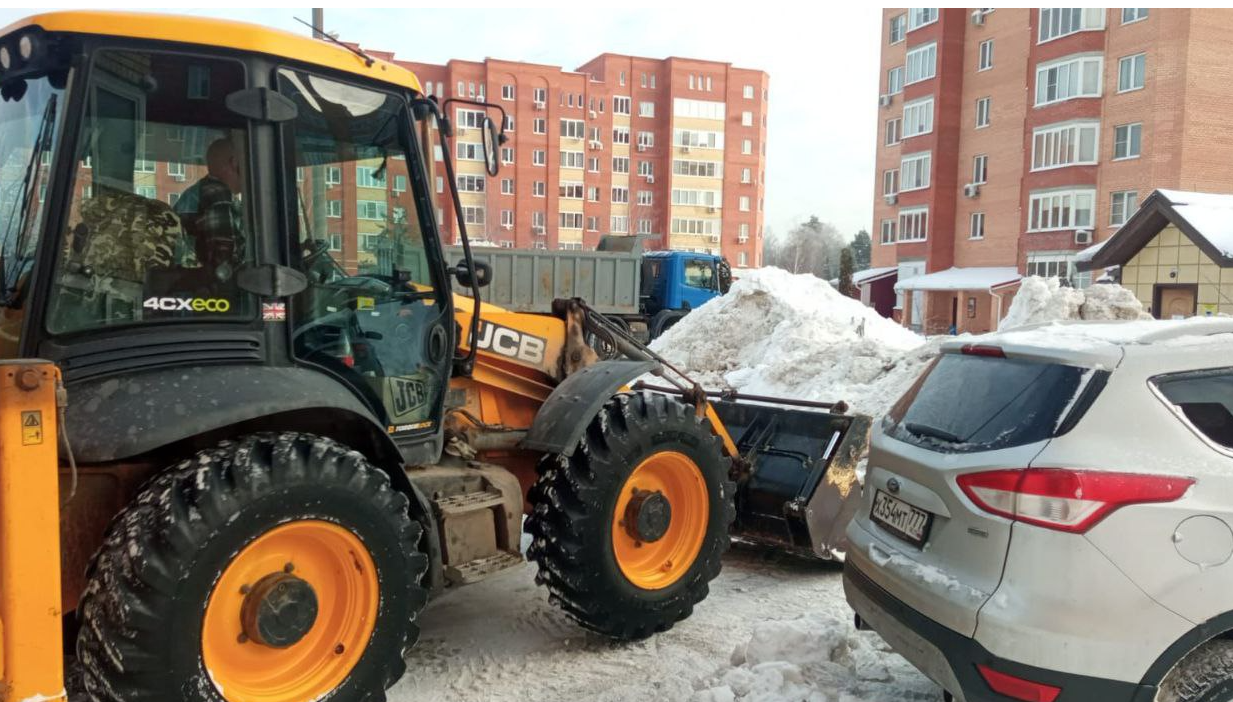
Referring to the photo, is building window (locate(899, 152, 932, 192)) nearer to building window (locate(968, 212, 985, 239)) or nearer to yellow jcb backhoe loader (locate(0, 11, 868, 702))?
building window (locate(968, 212, 985, 239))

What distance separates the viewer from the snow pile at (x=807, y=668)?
12.8ft

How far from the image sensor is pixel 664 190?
2884 inches

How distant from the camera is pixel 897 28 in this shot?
156ft

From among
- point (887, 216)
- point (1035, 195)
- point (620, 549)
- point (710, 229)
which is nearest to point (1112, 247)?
point (1035, 195)

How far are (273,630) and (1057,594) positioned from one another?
2717 millimetres

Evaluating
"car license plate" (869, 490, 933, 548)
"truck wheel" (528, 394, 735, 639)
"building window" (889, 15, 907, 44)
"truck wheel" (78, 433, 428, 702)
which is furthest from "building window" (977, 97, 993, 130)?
"truck wheel" (78, 433, 428, 702)

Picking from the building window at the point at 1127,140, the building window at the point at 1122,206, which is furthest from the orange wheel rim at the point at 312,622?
the building window at the point at 1127,140

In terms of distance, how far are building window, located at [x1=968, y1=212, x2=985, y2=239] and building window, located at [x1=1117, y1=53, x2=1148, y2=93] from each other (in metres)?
8.10

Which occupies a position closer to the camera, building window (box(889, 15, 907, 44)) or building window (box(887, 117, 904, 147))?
building window (box(889, 15, 907, 44))

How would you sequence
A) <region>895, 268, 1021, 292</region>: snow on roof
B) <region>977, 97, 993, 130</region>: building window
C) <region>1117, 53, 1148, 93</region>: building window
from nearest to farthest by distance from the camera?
<region>1117, 53, 1148, 93</region>: building window < <region>895, 268, 1021, 292</region>: snow on roof < <region>977, 97, 993, 130</region>: building window

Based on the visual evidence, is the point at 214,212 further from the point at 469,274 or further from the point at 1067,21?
the point at 1067,21

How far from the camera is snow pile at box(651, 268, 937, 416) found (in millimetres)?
12641

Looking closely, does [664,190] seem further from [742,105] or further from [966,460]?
[966,460]

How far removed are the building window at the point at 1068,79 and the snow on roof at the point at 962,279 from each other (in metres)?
7.17
